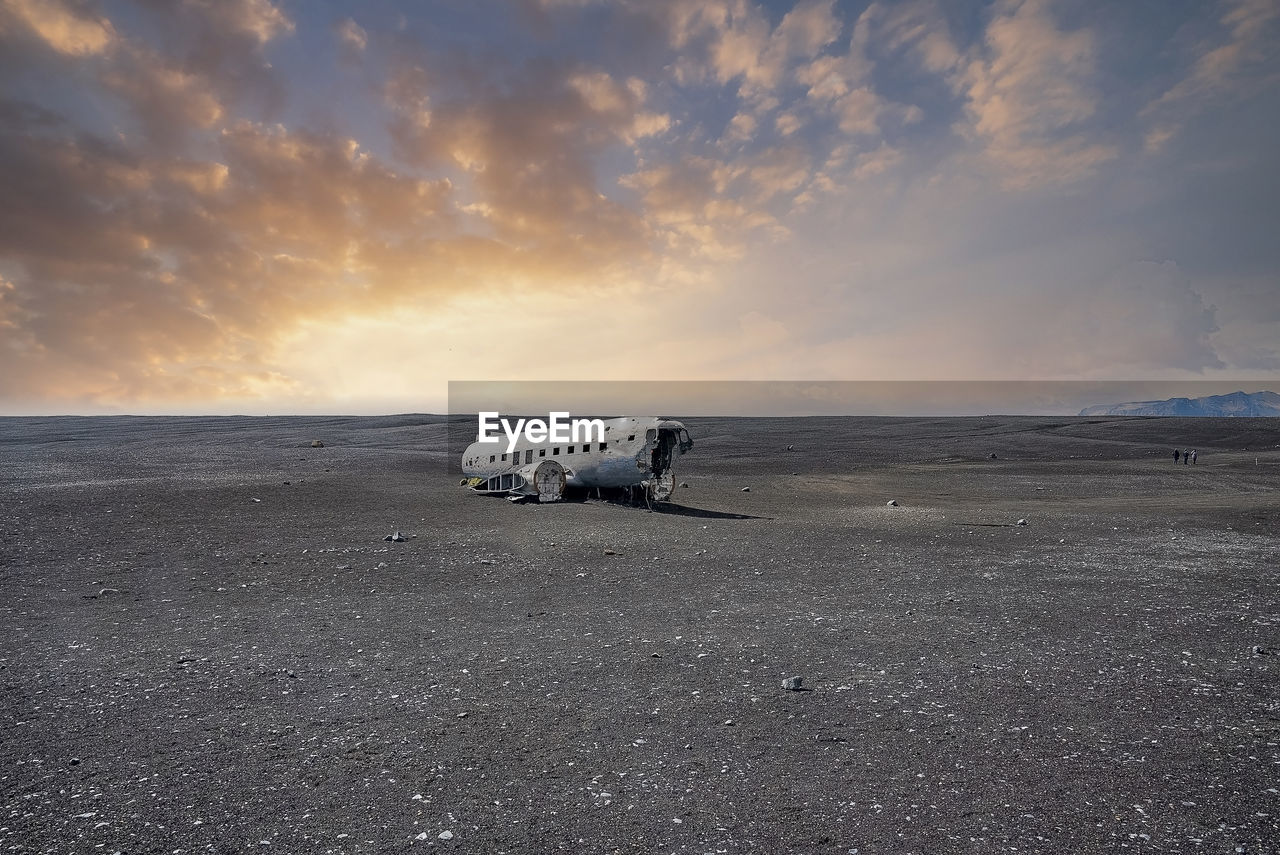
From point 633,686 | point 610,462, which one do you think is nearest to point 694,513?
point 610,462

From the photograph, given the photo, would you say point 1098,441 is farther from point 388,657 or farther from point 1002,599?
point 388,657

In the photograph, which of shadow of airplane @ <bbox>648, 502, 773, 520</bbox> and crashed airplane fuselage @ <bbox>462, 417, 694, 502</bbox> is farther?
crashed airplane fuselage @ <bbox>462, 417, 694, 502</bbox>

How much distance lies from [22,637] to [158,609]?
81.5 inches

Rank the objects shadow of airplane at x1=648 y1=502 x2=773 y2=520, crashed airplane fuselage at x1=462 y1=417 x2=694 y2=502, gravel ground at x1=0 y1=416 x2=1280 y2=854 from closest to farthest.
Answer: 1. gravel ground at x1=0 y1=416 x2=1280 y2=854
2. shadow of airplane at x1=648 y1=502 x2=773 y2=520
3. crashed airplane fuselage at x1=462 y1=417 x2=694 y2=502

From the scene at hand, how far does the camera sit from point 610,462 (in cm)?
2895

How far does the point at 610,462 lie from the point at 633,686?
19727 mm

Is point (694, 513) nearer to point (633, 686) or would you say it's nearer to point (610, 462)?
point (610, 462)

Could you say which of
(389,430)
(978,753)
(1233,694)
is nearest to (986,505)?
(1233,694)

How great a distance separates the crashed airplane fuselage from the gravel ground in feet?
18.1

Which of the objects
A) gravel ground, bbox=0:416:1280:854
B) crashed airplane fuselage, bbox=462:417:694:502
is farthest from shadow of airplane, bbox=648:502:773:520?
gravel ground, bbox=0:416:1280:854

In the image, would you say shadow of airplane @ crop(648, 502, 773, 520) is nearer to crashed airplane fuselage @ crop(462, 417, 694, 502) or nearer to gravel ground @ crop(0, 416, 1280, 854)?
crashed airplane fuselage @ crop(462, 417, 694, 502)

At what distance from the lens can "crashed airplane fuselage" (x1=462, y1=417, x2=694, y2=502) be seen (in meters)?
28.5

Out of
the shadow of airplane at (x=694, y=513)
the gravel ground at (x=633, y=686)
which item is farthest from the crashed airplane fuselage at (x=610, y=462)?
the gravel ground at (x=633, y=686)

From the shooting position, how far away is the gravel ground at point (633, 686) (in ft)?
20.4
